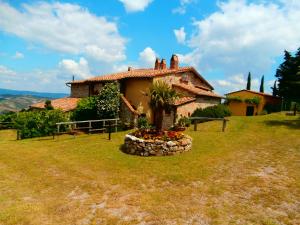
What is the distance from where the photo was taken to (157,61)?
37.8 m

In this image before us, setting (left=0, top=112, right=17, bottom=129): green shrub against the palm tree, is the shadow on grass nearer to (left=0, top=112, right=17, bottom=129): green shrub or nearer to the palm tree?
the palm tree

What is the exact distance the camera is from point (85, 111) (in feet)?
107

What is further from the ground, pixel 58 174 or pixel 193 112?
pixel 193 112

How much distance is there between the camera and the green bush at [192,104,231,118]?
3100 centimetres

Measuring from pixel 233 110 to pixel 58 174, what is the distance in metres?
31.4

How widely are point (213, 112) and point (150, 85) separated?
814 centimetres

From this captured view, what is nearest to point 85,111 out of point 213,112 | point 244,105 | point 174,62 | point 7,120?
point 174,62

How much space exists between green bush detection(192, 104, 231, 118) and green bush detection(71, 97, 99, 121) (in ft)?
38.6

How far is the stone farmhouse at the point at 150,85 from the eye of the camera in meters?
30.1

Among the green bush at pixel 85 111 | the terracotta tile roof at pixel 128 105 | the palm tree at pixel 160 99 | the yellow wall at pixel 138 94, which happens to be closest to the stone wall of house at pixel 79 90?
the green bush at pixel 85 111

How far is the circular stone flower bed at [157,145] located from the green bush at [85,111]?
1525cm

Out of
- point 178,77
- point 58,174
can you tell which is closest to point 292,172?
point 58,174

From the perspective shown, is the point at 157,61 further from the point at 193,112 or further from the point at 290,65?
the point at 290,65

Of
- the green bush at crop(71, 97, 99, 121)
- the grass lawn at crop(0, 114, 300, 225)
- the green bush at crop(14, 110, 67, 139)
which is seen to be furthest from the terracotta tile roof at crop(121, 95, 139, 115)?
the grass lawn at crop(0, 114, 300, 225)
